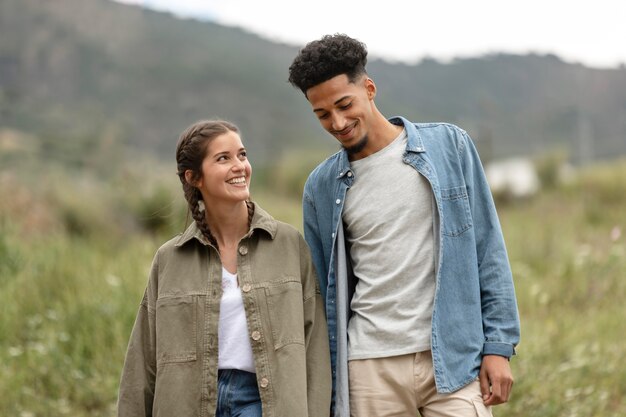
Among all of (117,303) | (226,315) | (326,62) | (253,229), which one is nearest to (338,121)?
(326,62)

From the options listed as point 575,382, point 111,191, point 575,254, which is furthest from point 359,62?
point 111,191

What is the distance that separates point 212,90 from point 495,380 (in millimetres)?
33357

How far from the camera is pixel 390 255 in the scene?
338 cm

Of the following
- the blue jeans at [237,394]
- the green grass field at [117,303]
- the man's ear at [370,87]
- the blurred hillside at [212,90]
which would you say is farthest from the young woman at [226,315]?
the blurred hillside at [212,90]

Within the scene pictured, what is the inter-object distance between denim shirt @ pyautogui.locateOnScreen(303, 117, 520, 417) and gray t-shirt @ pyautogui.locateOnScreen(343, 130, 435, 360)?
0.15ft

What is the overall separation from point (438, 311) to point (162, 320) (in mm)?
984

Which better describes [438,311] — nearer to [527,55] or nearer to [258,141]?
[258,141]

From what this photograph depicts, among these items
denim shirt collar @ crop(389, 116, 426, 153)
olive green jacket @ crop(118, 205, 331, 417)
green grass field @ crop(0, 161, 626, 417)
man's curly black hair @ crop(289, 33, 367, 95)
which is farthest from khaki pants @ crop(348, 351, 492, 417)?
green grass field @ crop(0, 161, 626, 417)

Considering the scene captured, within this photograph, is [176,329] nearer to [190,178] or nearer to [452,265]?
[190,178]

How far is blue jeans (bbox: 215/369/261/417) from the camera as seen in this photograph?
333 centimetres

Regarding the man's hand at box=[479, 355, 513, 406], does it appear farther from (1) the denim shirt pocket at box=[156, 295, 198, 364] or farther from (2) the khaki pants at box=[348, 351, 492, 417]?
(1) the denim shirt pocket at box=[156, 295, 198, 364]

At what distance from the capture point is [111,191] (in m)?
13.1

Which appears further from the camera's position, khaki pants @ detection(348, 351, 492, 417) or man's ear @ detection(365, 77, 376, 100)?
man's ear @ detection(365, 77, 376, 100)

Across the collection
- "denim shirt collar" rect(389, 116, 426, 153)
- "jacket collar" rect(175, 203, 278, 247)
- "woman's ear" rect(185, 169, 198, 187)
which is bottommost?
"jacket collar" rect(175, 203, 278, 247)
